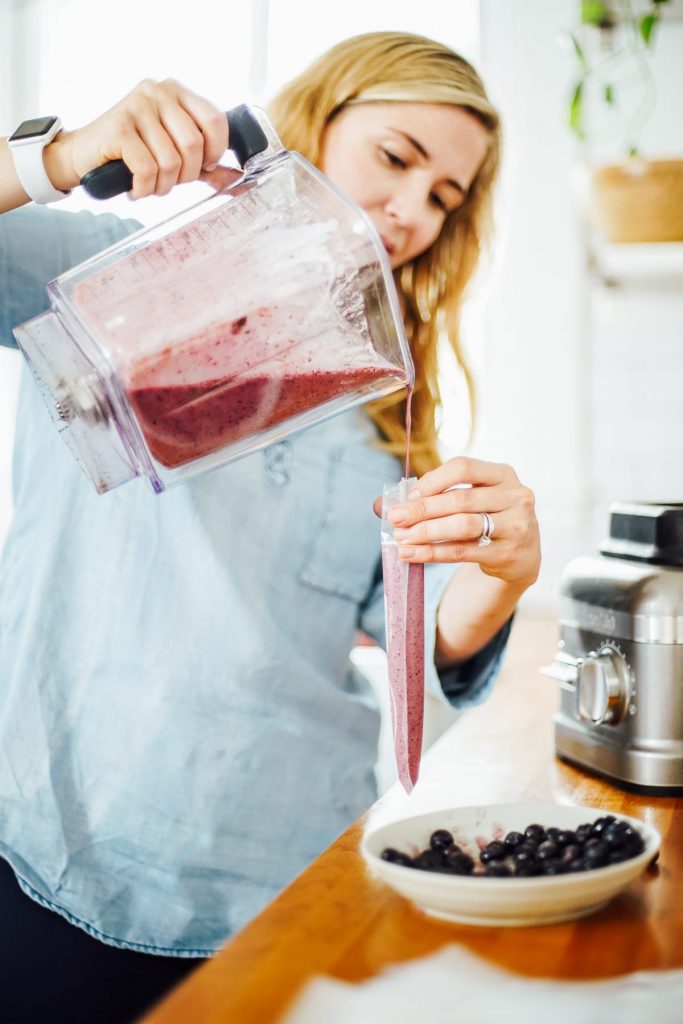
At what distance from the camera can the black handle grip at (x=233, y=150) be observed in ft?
2.54

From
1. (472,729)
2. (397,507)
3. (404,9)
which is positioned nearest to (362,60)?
(397,507)

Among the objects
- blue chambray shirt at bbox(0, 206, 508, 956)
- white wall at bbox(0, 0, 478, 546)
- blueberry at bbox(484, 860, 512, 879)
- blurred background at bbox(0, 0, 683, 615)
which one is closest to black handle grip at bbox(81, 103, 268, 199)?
blue chambray shirt at bbox(0, 206, 508, 956)

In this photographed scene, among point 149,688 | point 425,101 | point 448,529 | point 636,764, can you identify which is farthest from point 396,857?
point 425,101

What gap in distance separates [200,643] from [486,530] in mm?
381

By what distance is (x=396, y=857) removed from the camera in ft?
2.22

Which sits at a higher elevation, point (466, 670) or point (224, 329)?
point (224, 329)

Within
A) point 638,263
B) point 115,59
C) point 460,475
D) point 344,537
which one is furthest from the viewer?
point 638,263

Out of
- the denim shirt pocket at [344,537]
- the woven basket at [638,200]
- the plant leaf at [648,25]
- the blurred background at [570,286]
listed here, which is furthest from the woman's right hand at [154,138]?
the plant leaf at [648,25]

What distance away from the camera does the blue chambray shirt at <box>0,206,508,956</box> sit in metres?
1.06

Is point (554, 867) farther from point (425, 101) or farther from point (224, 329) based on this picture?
point (425, 101)

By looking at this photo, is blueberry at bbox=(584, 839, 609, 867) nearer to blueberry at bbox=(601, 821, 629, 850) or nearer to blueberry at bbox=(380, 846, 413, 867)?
blueberry at bbox=(601, 821, 629, 850)

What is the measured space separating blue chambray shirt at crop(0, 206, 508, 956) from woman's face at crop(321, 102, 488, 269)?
0.26m

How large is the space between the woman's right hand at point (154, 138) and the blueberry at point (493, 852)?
0.56 meters

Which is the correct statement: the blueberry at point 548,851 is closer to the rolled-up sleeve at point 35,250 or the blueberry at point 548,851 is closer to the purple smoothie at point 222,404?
the purple smoothie at point 222,404
